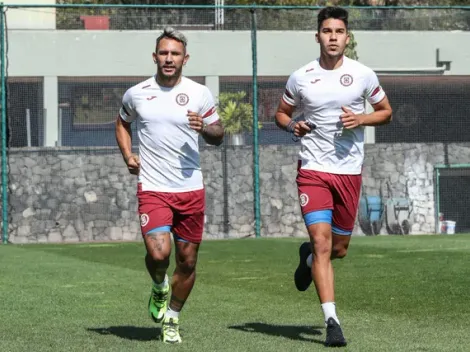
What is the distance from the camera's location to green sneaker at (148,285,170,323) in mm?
9016

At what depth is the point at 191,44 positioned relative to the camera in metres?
22.9

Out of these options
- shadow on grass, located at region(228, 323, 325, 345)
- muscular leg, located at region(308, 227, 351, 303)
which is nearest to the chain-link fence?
shadow on grass, located at region(228, 323, 325, 345)

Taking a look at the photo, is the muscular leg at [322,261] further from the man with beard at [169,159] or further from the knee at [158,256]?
the knee at [158,256]

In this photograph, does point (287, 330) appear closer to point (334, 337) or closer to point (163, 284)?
point (163, 284)

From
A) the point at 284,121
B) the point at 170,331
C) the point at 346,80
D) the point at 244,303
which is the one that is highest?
the point at 346,80

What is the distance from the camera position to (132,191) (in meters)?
22.3

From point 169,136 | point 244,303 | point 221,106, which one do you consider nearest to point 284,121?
point 169,136

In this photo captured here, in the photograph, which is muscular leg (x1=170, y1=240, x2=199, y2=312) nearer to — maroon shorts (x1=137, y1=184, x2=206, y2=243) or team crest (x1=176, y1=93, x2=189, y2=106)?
maroon shorts (x1=137, y1=184, x2=206, y2=243)

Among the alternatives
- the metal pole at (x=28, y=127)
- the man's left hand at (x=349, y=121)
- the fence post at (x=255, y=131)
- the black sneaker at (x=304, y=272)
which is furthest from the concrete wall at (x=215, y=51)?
the man's left hand at (x=349, y=121)

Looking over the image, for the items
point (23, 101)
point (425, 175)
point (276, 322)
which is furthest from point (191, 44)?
point (276, 322)

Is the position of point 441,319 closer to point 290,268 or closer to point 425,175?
point 290,268

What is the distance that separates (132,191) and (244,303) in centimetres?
1117

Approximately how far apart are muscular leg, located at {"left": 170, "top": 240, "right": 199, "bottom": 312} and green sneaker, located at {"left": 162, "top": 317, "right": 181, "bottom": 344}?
0.50ft

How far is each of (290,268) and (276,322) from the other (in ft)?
18.3
